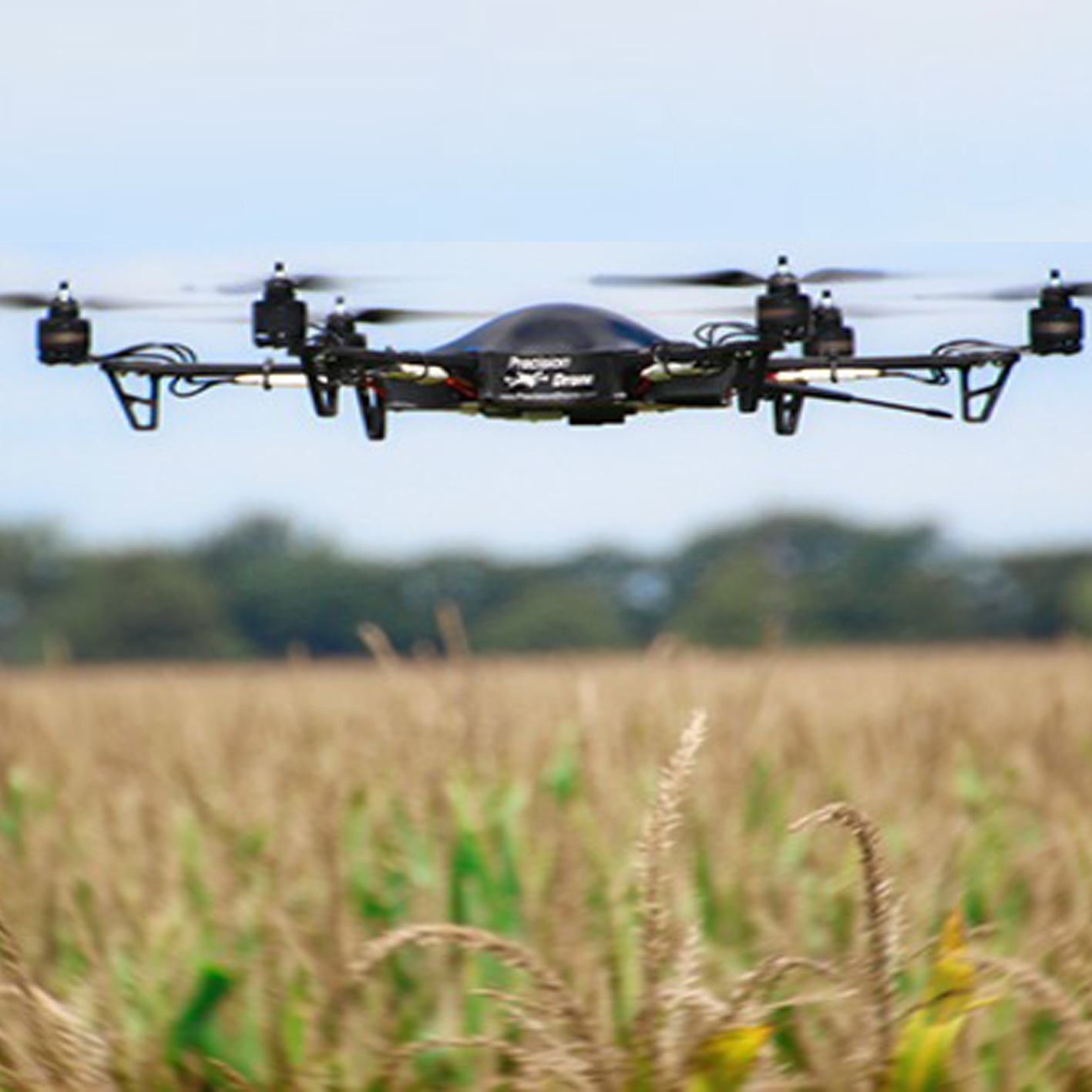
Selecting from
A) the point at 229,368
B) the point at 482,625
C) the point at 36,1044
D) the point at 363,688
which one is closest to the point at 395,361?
the point at 229,368

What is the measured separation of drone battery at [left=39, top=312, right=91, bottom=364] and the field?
685 millimetres

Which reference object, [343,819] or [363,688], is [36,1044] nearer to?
[343,819]

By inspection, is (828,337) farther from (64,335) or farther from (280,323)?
(64,335)

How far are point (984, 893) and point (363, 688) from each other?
976 cm

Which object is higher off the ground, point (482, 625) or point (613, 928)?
point (613, 928)

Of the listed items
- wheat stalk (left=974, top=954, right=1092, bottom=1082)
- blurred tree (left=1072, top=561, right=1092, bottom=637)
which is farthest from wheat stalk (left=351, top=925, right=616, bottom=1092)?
blurred tree (left=1072, top=561, right=1092, bottom=637)

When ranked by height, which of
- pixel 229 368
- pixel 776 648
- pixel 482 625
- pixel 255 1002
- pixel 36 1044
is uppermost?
pixel 229 368

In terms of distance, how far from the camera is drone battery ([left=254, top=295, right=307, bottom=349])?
56.0 inches

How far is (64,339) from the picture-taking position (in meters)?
1.49

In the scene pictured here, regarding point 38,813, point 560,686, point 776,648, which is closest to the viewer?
point 776,648

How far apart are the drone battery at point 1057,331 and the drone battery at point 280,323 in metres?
0.60

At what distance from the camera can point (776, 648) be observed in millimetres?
4020

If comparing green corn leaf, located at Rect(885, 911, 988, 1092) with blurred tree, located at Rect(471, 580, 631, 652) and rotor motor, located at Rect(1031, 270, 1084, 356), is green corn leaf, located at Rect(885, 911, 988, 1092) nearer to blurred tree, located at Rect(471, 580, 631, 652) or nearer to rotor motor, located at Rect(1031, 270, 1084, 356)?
rotor motor, located at Rect(1031, 270, 1084, 356)

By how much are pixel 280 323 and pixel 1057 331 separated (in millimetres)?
644
